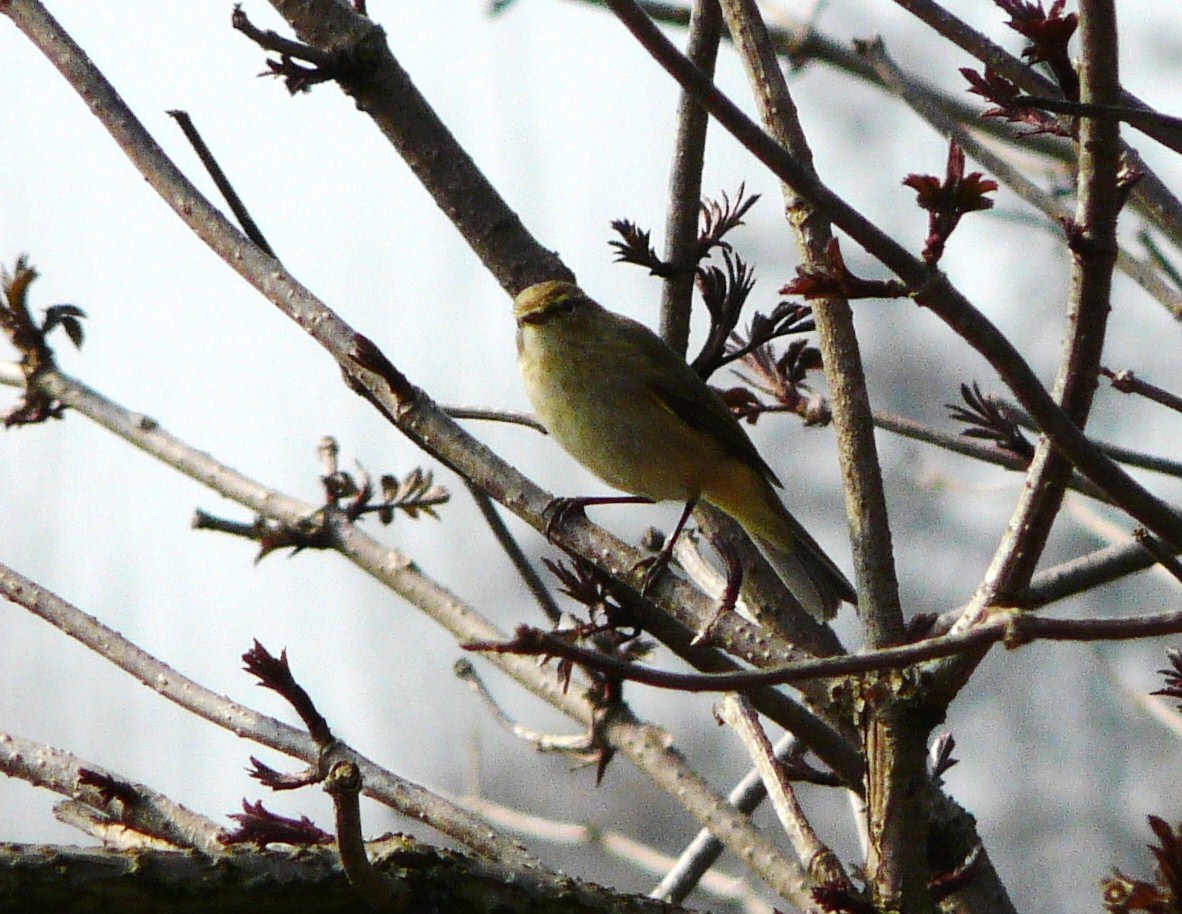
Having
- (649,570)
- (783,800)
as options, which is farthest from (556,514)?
(783,800)

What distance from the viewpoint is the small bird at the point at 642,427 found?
3998 mm

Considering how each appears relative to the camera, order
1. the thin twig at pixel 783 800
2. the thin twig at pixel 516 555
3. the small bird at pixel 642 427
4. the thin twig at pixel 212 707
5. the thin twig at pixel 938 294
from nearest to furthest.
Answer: the thin twig at pixel 938 294 < the thin twig at pixel 783 800 < the thin twig at pixel 212 707 < the thin twig at pixel 516 555 < the small bird at pixel 642 427

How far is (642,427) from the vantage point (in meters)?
4.03

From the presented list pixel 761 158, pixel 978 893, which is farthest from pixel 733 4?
pixel 978 893

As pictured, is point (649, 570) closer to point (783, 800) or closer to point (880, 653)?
point (783, 800)

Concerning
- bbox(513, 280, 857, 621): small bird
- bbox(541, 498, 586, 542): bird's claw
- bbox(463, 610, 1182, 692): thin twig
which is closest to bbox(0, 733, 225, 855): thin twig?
bbox(541, 498, 586, 542): bird's claw

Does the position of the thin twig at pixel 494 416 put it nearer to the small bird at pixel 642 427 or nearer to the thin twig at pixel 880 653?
the small bird at pixel 642 427

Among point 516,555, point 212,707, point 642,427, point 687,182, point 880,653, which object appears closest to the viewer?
point 880,653

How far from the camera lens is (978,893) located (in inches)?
92.3

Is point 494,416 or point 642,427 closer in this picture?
point 494,416

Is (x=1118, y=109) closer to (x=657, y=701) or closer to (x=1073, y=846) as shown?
(x=657, y=701)

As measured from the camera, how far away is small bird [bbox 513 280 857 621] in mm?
3998

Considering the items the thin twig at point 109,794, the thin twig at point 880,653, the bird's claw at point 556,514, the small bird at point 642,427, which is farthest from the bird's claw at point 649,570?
the small bird at point 642,427

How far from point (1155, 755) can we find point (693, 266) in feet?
49.3
